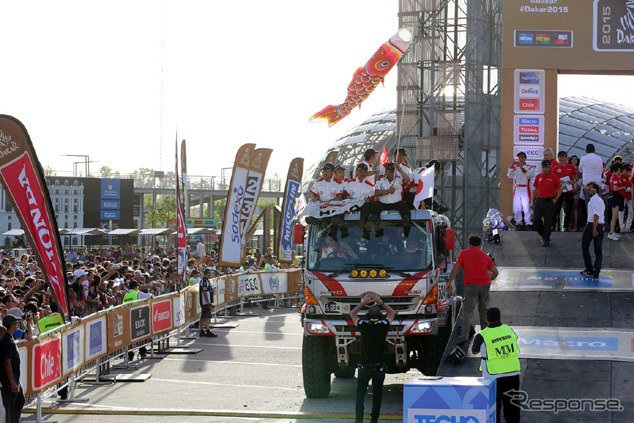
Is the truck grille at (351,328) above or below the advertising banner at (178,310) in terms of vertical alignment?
above

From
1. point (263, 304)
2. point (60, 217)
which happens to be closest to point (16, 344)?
point (263, 304)

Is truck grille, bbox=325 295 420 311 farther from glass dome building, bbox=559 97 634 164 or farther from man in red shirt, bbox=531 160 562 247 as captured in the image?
glass dome building, bbox=559 97 634 164

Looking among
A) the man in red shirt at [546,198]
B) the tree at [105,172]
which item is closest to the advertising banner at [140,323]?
the man in red shirt at [546,198]

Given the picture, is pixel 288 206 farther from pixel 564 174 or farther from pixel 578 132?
pixel 578 132

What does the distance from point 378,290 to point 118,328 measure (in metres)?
6.22

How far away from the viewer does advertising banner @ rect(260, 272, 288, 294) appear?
35.2m

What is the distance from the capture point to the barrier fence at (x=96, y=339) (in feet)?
43.2

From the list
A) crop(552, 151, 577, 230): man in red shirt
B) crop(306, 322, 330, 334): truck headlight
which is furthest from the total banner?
crop(552, 151, 577, 230): man in red shirt

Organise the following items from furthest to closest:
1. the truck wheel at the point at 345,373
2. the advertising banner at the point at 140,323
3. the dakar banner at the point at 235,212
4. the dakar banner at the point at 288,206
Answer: the dakar banner at the point at 288,206 → the dakar banner at the point at 235,212 → the advertising banner at the point at 140,323 → the truck wheel at the point at 345,373

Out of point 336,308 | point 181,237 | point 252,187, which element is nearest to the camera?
point 336,308

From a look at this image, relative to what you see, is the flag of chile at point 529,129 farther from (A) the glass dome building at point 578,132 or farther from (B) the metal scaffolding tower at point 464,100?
(A) the glass dome building at point 578,132

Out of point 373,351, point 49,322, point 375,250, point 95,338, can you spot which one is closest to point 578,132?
point 375,250

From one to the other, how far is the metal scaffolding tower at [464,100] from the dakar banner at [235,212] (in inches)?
463

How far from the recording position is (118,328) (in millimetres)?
18078
